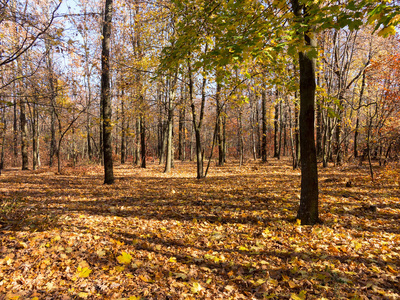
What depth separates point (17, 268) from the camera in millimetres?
3014

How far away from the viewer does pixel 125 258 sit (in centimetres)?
342

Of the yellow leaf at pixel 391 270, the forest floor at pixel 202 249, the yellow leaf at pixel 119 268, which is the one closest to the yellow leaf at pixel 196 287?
the forest floor at pixel 202 249

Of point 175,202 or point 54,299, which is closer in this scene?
point 54,299

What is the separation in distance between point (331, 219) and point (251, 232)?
2.01m

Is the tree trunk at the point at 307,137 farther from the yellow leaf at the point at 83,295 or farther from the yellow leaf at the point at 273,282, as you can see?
the yellow leaf at the point at 83,295

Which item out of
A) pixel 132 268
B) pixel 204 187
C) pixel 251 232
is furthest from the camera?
pixel 204 187

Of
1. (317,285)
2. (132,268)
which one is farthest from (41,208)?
(317,285)

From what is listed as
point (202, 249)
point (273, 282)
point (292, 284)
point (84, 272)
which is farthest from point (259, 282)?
point (84, 272)

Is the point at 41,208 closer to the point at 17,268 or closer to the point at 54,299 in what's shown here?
the point at 17,268

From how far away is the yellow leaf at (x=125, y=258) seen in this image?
338 cm

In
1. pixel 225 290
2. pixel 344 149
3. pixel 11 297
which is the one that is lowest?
pixel 225 290

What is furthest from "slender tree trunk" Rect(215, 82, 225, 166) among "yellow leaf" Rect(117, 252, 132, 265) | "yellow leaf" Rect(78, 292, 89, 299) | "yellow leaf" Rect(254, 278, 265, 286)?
"yellow leaf" Rect(78, 292, 89, 299)

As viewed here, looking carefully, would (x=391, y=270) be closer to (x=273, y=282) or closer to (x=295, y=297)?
(x=295, y=297)

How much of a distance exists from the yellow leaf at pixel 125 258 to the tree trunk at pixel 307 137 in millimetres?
3620
